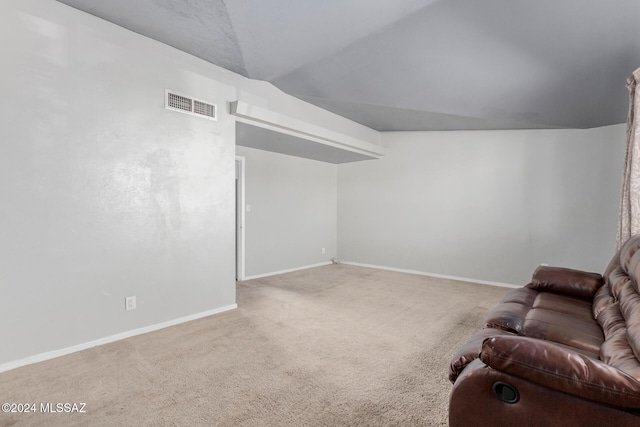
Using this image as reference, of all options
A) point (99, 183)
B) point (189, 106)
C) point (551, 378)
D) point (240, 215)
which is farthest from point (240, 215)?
point (551, 378)

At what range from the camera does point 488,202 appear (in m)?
5.27

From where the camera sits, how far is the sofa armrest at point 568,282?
2695mm

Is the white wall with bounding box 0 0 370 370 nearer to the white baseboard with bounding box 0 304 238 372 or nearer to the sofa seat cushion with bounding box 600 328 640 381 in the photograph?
the white baseboard with bounding box 0 304 238 372

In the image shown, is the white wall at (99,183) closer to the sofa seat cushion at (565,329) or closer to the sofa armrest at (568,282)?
the sofa seat cushion at (565,329)

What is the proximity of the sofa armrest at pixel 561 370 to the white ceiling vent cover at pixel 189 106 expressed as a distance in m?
3.28

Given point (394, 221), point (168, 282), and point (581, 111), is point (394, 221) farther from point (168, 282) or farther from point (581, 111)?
point (168, 282)

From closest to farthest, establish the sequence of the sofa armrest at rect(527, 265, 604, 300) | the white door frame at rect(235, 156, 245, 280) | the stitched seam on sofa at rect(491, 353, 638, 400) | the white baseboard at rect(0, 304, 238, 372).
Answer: the stitched seam on sofa at rect(491, 353, 638, 400) → the white baseboard at rect(0, 304, 238, 372) → the sofa armrest at rect(527, 265, 604, 300) → the white door frame at rect(235, 156, 245, 280)

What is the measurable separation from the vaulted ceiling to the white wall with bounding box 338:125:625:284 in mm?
715

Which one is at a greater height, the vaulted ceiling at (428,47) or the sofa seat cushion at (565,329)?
the vaulted ceiling at (428,47)

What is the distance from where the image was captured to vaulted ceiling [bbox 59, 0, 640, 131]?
96.8 inches

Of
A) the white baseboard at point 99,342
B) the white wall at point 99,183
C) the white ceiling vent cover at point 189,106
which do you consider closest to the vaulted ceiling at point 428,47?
the white wall at point 99,183

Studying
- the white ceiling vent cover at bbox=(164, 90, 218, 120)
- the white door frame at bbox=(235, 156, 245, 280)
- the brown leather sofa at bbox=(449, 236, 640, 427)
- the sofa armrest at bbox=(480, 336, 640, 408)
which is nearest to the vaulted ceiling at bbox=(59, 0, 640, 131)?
the white ceiling vent cover at bbox=(164, 90, 218, 120)

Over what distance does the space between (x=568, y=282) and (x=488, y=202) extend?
2.67 metres

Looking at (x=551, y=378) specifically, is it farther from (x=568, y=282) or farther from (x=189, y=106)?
(x=189, y=106)
